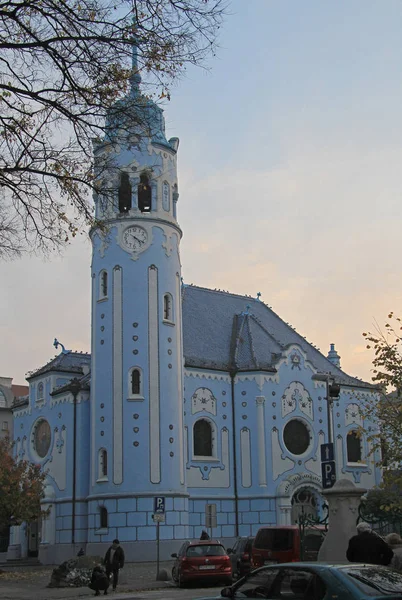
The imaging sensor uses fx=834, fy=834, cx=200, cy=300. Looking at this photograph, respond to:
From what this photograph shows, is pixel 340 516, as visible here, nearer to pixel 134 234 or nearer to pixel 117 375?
pixel 117 375

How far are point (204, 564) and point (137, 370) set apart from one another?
58.7 feet

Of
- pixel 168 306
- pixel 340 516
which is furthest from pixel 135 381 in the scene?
pixel 340 516

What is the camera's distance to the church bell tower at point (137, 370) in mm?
40344

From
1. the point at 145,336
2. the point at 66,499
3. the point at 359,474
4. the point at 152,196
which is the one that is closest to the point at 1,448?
the point at 66,499

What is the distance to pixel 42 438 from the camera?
47938 millimetres

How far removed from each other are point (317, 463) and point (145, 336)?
13578 millimetres

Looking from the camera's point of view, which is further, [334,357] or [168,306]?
[334,357]

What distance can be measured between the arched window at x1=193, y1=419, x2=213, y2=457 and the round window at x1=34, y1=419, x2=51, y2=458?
8569 mm

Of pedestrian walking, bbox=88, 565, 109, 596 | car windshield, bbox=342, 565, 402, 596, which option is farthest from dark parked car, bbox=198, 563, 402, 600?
pedestrian walking, bbox=88, 565, 109, 596

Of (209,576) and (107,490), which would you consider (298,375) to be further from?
(209,576)

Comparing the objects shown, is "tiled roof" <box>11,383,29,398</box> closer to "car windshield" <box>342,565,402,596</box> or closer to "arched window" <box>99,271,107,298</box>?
"arched window" <box>99,271,107,298</box>

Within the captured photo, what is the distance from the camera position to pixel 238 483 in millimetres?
45406

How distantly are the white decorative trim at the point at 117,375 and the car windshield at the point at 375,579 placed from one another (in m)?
31.3

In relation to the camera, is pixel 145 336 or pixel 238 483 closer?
pixel 145 336
